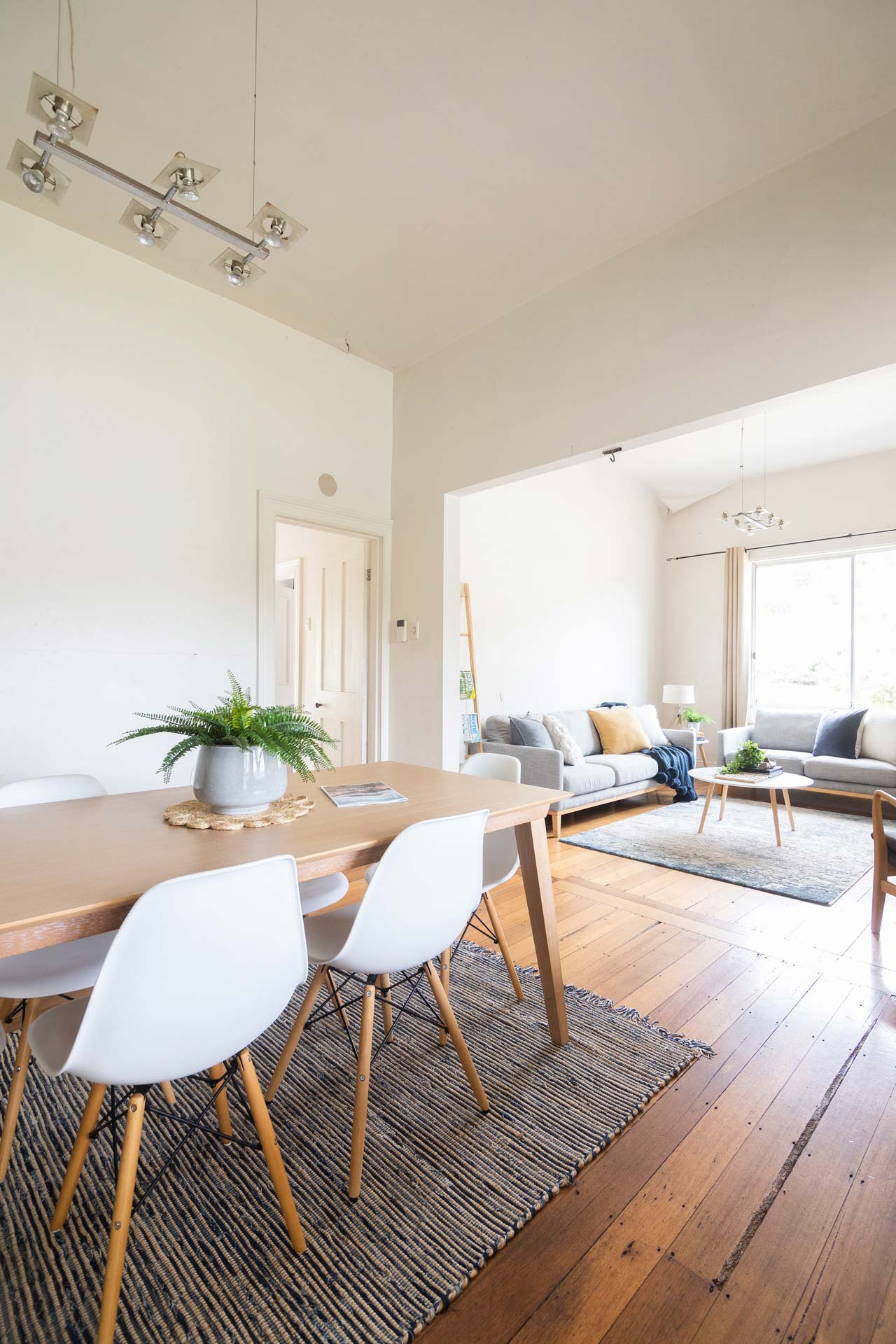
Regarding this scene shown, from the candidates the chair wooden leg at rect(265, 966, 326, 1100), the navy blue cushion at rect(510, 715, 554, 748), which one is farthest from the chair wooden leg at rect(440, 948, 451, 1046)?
the navy blue cushion at rect(510, 715, 554, 748)

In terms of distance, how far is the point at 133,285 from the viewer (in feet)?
10.4

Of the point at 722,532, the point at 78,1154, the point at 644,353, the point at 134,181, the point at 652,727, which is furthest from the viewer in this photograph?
the point at 722,532

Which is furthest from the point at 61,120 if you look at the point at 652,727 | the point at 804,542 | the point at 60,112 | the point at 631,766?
the point at 804,542

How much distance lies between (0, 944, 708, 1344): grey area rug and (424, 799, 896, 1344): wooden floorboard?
8 cm

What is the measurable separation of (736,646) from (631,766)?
2.44 m

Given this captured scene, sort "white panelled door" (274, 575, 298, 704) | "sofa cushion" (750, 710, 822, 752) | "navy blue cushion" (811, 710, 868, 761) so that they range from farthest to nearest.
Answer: "sofa cushion" (750, 710, 822, 752)
"navy blue cushion" (811, 710, 868, 761)
"white panelled door" (274, 575, 298, 704)

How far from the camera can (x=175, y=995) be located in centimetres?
108

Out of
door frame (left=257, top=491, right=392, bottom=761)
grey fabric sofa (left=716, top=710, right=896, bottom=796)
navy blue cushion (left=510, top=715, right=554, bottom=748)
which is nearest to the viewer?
door frame (left=257, top=491, right=392, bottom=761)

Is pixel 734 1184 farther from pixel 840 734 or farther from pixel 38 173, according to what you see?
pixel 840 734

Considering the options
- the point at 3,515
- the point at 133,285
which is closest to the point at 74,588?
the point at 3,515

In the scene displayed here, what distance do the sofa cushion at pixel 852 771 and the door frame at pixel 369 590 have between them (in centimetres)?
367

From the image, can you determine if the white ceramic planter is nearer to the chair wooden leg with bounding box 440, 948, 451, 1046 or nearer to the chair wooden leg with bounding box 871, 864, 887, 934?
the chair wooden leg with bounding box 440, 948, 451, 1046

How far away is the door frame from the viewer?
367 centimetres

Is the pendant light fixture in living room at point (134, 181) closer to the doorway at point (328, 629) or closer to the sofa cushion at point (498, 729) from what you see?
the doorway at point (328, 629)
